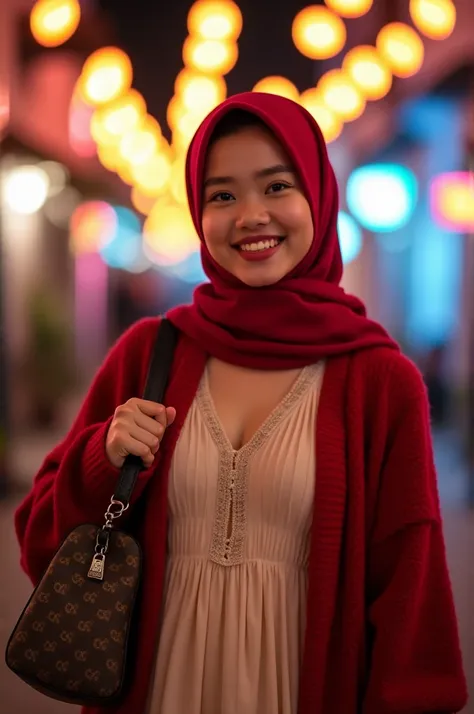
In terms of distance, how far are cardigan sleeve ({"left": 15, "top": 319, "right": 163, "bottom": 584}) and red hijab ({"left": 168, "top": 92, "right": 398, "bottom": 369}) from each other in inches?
5.4

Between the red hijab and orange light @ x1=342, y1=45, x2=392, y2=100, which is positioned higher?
orange light @ x1=342, y1=45, x2=392, y2=100

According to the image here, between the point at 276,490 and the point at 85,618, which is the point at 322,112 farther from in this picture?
the point at 85,618

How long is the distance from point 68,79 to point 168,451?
994cm

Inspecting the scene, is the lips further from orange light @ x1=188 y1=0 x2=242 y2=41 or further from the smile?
orange light @ x1=188 y1=0 x2=242 y2=41

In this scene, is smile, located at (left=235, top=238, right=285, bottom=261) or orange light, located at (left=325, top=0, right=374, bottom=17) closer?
smile, located at (left=235, top=238, right=285, bottom=261)

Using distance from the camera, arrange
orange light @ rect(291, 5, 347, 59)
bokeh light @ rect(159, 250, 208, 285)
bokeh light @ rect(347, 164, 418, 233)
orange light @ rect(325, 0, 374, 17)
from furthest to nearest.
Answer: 1. bokeh light @ rect(159, 250, 208, 285)
2. bokeh light @ rect(347, 164, 418, 233)
3. orange light @ rect(291, 5, 347, 59)
4. orange light @ rect(325, 0, 374, 17)

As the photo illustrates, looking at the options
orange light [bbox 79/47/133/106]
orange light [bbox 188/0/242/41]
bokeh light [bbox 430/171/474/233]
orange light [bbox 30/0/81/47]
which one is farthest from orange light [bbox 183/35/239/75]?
bokeh light [bbox 430/171/474/233]

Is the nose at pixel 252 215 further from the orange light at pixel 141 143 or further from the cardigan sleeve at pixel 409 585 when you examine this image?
the orange light at pixel 141 143

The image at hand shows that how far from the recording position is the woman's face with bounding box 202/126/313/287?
1403 millimetres

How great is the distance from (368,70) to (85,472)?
415 cm

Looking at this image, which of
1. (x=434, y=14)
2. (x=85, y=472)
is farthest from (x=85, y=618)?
(x=434, y=14)

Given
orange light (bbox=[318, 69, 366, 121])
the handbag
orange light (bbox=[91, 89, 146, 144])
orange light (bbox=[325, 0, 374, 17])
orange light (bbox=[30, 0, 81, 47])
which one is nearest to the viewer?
the handbag

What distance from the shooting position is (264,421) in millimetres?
1399

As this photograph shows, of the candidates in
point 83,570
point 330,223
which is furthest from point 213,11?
point 83,570
